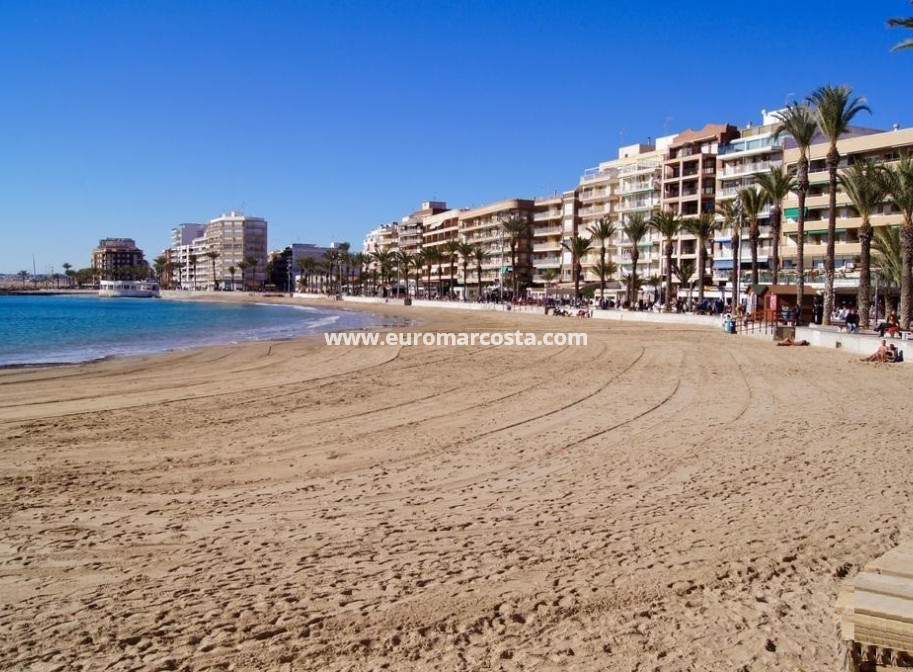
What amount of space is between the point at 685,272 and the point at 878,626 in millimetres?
72107

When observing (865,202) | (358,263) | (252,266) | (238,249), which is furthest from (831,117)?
(238,249)

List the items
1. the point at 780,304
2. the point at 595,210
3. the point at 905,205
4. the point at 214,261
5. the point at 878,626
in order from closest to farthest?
the point at 878,626, the point at 905,205, the point at 780,304, the point at 595,210, the point at 214,261

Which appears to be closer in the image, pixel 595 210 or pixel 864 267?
pixel 864 267

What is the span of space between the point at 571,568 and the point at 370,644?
177 cm

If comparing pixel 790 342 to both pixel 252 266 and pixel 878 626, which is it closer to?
pixel 878 626

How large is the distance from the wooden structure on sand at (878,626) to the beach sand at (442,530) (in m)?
0.29

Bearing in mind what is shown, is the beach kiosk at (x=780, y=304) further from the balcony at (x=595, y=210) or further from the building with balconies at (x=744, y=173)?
the balcony at (x=595, y=210)

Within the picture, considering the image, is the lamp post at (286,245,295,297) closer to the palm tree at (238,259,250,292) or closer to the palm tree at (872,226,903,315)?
the palm tree at (238,259,250,292)

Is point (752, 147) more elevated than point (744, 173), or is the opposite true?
point (752, 147)

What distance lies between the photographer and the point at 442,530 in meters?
6.22

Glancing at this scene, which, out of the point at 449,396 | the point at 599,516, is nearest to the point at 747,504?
the point at 599,516

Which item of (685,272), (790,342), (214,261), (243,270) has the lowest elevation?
(790,342)

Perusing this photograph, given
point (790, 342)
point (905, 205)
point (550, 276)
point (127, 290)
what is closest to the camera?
point (790, 342)

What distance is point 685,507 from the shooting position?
22.7 ft
